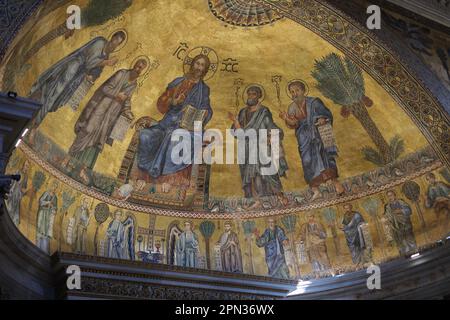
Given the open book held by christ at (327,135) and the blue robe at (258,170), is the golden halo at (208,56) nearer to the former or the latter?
the blue robe at (258,170)

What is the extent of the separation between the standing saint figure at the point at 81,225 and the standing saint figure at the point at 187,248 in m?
2.05

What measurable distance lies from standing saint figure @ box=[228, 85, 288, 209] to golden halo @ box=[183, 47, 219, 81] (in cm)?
112

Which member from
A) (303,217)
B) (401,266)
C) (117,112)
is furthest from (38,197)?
(401,266)

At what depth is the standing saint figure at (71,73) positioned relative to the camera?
14565mm

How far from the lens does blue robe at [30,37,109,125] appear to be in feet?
47.8

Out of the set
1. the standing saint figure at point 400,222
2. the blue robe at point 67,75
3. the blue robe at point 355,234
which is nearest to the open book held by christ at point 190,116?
the blue robe at point 67,75

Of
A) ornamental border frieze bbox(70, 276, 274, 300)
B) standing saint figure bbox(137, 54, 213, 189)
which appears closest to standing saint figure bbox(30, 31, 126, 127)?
standing saint figure bbox(137, 54, 213, 189)

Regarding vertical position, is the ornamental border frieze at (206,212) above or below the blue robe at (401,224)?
above

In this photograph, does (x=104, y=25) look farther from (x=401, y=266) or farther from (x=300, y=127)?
(x=401, y=266)
